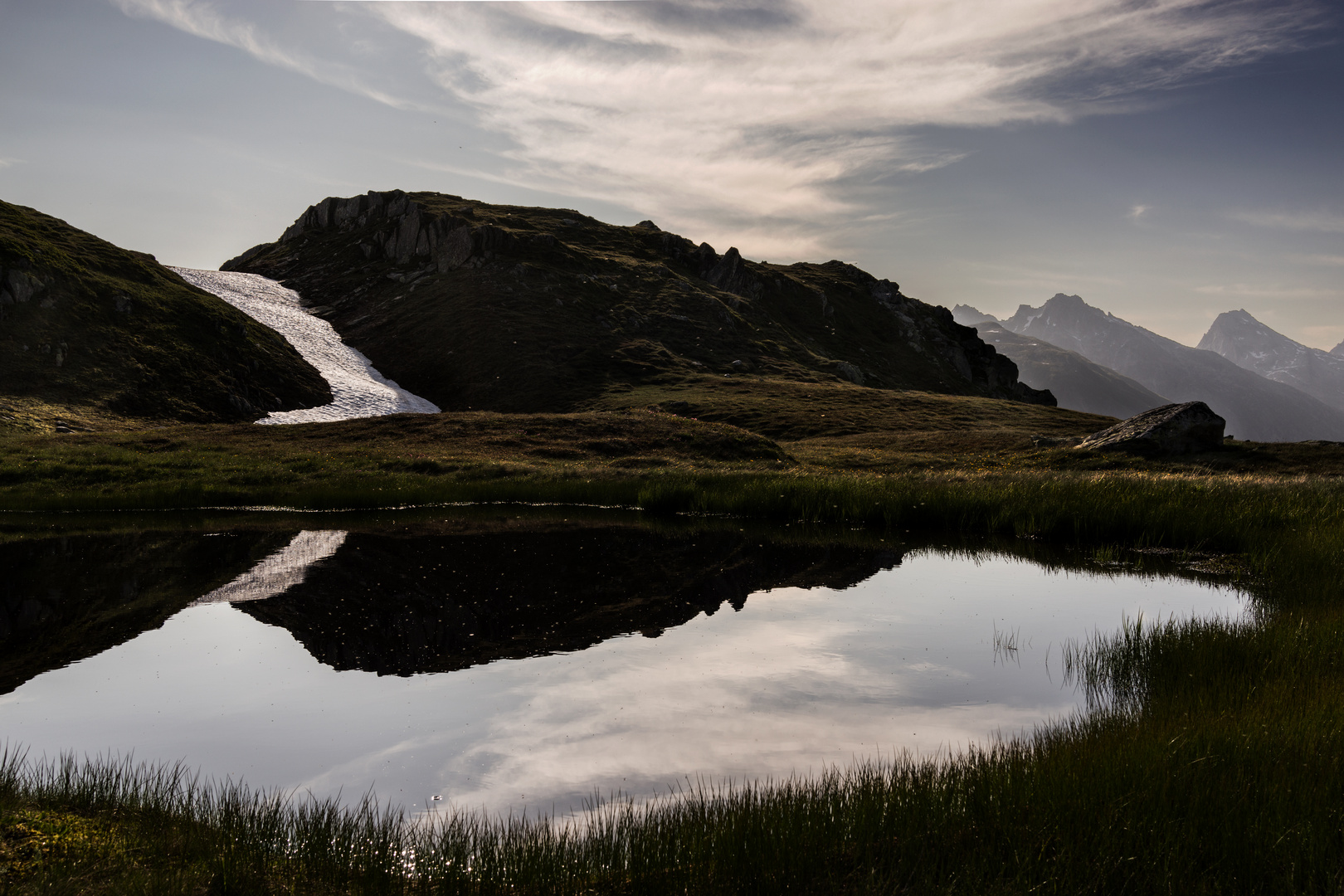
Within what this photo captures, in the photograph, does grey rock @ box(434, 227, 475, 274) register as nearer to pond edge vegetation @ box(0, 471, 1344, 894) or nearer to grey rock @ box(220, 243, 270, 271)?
grey rock @ box(220, 243, 270, 271)

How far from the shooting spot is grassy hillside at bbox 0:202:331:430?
63969mm

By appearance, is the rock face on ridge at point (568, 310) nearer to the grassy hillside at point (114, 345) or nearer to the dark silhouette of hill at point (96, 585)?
the grassy hillside at point (114, 345)

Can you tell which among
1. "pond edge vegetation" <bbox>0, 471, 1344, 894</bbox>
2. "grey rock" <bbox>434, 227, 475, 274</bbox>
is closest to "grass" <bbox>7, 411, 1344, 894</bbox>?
"pond edge vegetation" <bbox>0, 471, 1344, 894</bbox>

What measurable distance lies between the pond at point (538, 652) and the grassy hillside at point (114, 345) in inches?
1974

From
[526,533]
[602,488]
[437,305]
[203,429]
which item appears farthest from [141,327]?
[526,533]

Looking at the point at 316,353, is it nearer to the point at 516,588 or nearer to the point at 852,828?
the point at 516,588

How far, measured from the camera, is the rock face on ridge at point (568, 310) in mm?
98312

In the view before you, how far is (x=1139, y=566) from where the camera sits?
20469 millimetres

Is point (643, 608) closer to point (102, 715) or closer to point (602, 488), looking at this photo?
point (102, 715)

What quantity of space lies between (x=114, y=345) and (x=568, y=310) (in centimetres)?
5623

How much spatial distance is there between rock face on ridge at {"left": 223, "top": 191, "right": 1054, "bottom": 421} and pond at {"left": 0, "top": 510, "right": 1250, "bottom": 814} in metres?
67.0

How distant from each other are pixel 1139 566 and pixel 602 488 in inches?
851

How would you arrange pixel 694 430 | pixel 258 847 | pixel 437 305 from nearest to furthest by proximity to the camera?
pixel 258 847 < pixel 694 430 < pixel 437 305

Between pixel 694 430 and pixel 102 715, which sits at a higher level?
pixel 694 430
